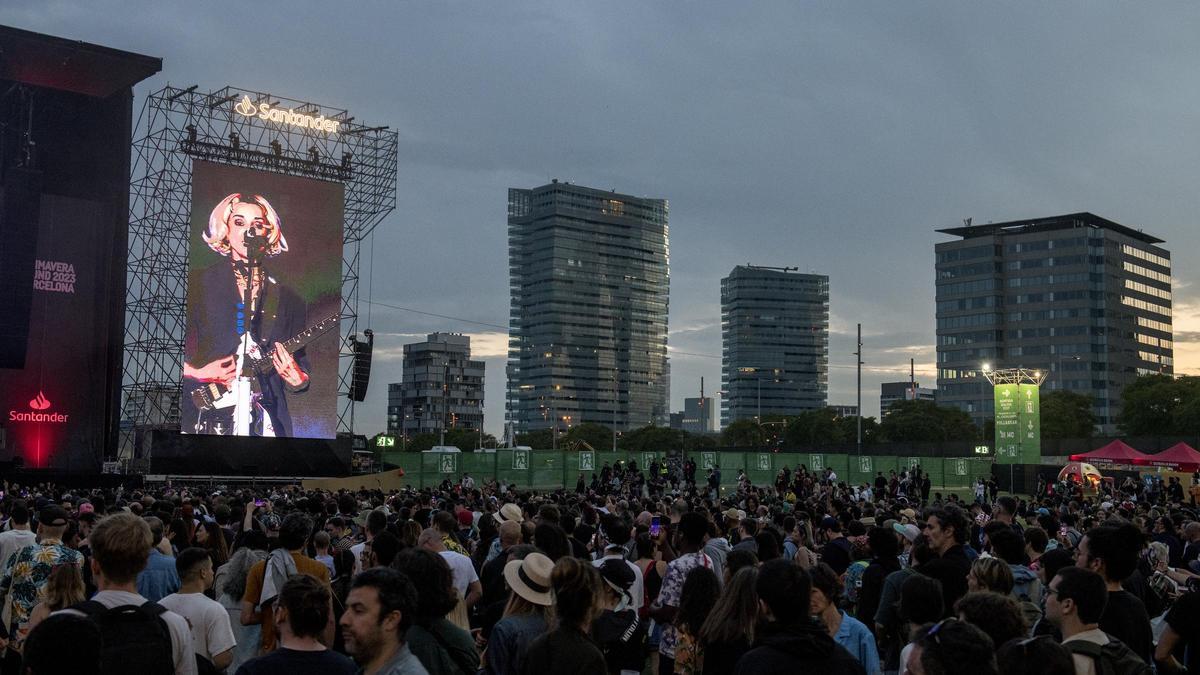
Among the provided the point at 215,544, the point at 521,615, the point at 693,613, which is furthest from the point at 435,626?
the point at 215,544

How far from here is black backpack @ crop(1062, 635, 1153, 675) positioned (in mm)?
4988

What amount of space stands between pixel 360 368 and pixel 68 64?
18.8 metres

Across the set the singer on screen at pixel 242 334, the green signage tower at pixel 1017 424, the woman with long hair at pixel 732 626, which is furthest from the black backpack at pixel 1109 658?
the green signage tower at pixel 1017 424

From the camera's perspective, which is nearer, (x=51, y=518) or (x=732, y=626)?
(x=732, y=626)

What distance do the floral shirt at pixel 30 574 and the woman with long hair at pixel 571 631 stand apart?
4087mm

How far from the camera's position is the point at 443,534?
9.68 meters

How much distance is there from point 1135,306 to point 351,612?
594ft

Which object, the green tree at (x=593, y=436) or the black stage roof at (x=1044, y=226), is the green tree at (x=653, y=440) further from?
the black stage roof at (x=1044, y=226)

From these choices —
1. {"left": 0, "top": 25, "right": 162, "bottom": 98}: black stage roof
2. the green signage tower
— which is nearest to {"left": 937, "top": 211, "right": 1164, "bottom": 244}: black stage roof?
the green signage tower

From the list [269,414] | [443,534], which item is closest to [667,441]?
[269,414]

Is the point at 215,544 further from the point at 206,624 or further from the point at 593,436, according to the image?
the point at 593,436

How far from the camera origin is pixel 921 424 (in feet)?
382

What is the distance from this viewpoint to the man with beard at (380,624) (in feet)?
16.1

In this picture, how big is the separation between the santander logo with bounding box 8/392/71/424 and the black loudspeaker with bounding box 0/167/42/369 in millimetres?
5755
